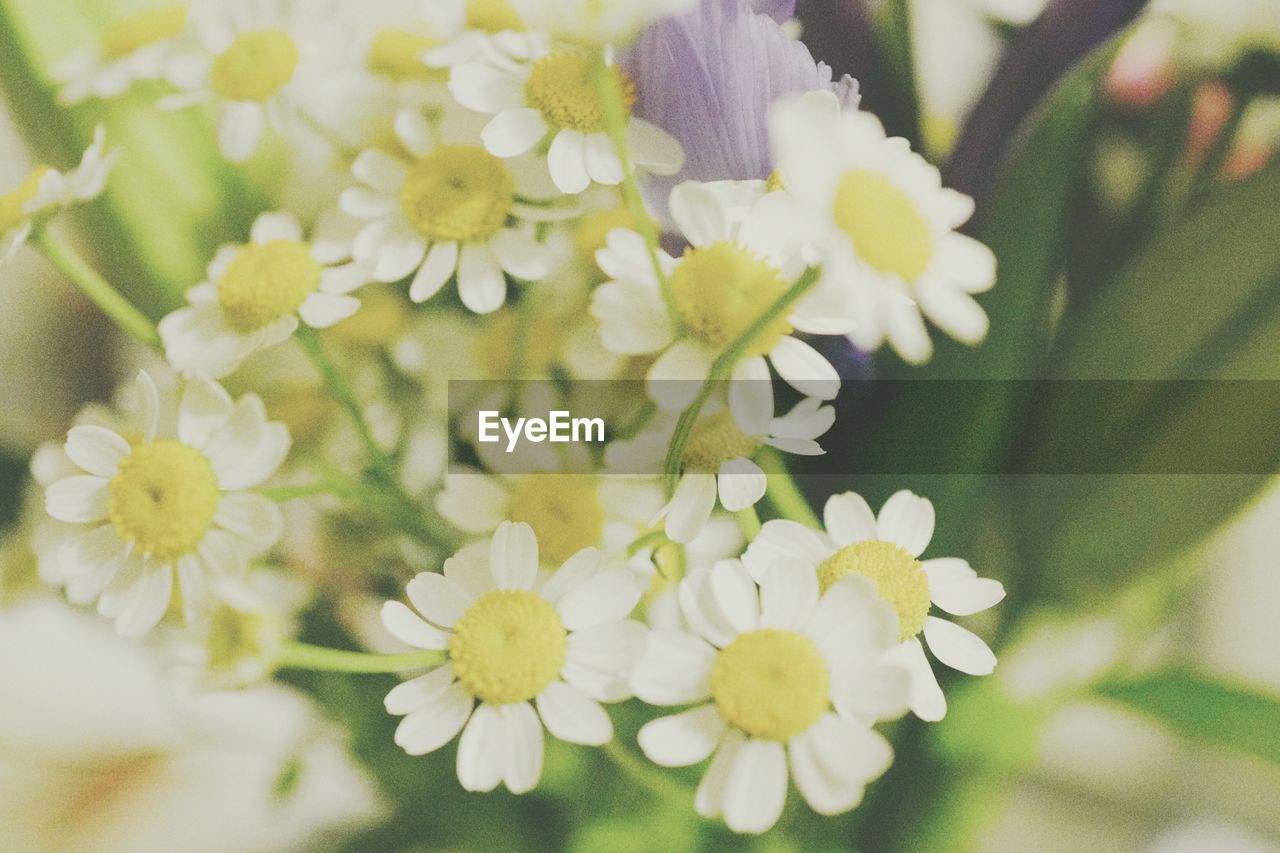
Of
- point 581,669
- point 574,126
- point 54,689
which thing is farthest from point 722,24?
point 54,689

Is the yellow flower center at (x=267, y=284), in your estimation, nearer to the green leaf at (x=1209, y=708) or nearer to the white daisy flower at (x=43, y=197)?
the white daisy flower at (x=43, y=197)

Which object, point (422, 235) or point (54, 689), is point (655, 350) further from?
point (54, 689)

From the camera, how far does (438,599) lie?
0.20m

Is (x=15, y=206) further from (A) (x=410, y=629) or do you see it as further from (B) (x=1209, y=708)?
(B) (x=1209, y=708)

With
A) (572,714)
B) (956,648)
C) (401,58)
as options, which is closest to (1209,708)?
(956,648)

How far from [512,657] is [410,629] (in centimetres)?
3

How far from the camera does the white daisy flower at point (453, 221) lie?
22 cm

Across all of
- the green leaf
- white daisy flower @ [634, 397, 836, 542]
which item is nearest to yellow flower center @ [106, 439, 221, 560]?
white daisy flower @ [634, 397, 836, 542]

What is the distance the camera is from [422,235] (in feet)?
0.73


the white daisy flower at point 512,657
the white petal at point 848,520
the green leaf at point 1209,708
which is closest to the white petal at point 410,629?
the white daisy flower at point 512,657

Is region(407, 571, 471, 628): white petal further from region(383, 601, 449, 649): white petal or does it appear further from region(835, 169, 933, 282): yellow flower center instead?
region(835, 169, 933, 282): yellow flower center

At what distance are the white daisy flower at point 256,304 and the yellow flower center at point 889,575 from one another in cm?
14

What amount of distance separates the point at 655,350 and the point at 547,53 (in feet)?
0.31

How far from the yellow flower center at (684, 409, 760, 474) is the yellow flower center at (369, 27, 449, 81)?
5.4 inches
